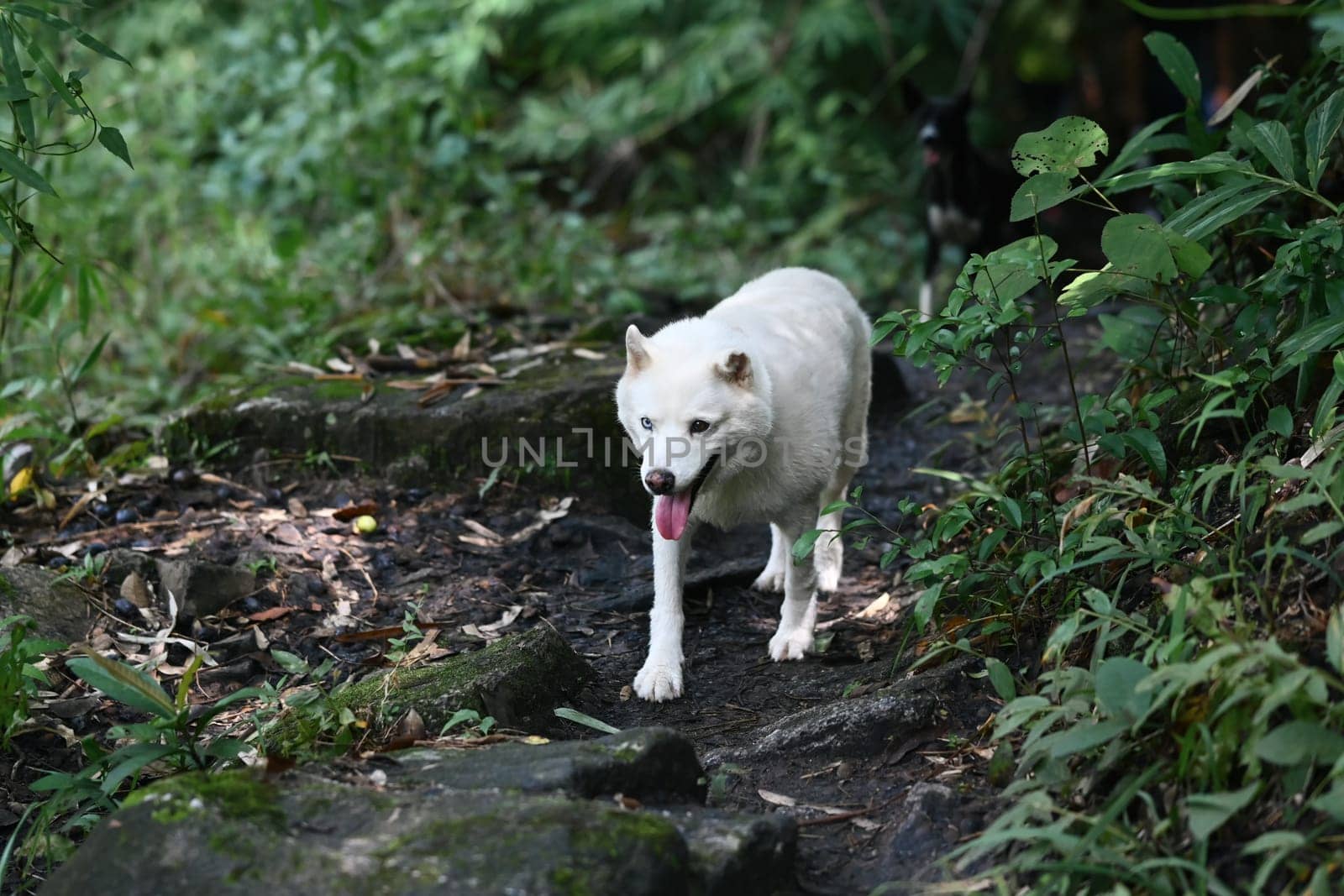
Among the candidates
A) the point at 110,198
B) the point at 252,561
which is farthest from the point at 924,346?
the point at 110,198

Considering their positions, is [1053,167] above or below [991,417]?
above

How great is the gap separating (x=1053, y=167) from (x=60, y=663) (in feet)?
11.0

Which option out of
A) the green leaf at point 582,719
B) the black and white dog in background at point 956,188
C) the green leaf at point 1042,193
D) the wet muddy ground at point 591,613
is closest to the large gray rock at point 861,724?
the wet muddy ground at point 591,613

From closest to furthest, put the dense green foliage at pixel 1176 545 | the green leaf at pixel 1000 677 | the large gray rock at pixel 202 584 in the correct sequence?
the dense green foliage at pixel 1176 545 → the green leaf at pixel 1000 677 → the large gray rock at pixel 202 584

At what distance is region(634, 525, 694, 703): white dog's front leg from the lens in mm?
3971

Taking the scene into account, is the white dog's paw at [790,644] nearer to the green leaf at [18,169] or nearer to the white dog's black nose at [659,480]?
the white dog's black nose at [659,480]

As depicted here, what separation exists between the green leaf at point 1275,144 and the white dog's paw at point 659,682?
230cm

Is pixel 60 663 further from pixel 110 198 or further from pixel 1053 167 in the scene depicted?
pixel 110 198

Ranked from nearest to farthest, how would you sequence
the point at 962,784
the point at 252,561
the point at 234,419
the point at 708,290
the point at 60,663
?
the point at 962,784 → the point at 60,663 → the point at 252,561 → the point at 234,419 → the point at 708,290

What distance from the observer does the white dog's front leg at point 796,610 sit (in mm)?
4234

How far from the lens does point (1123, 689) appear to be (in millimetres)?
2639

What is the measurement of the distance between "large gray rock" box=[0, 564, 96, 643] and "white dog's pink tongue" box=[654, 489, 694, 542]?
193 cm

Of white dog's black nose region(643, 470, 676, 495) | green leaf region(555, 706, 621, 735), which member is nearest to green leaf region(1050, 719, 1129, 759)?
green leaf region(555, 706, 621, 735)

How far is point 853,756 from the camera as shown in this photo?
3.34 m
